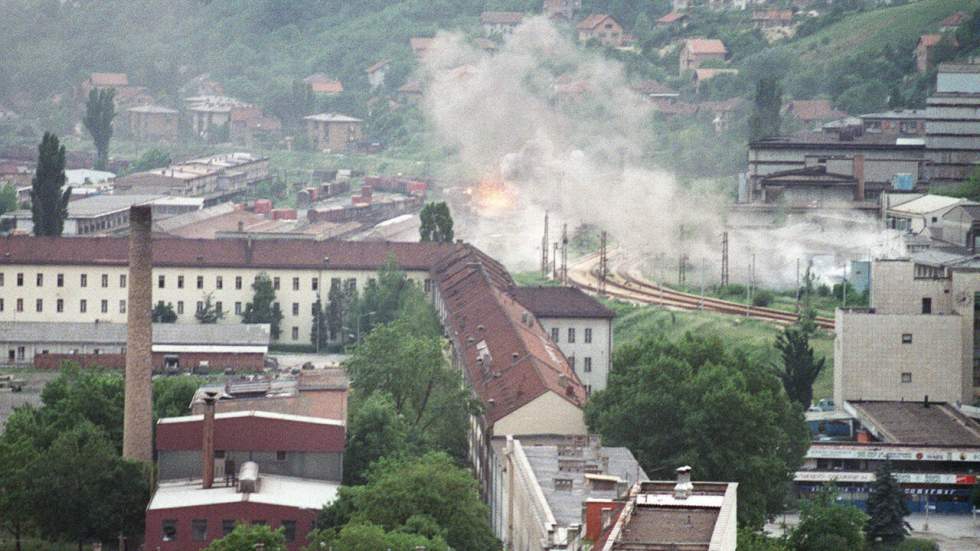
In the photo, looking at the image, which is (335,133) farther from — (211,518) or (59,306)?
(211,518)

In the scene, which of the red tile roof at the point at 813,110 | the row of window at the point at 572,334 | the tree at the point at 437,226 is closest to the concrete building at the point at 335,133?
the red tile roof at the point at 813,110

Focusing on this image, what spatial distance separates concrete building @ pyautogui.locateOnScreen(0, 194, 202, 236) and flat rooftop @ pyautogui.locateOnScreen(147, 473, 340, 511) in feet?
168

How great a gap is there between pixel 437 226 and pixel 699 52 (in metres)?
62.0

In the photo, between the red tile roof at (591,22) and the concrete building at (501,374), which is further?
the red tile roof at (591,22)

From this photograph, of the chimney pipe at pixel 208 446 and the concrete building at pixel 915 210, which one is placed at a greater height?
the concrete building at pixel 915 210

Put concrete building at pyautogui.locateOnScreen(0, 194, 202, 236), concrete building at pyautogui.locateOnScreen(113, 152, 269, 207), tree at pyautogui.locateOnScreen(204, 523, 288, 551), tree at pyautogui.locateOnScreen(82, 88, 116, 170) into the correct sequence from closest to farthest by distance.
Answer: tree at pyautogui.locateOnScreen(204, 523, 288, 551) → concrete building at pyautogui.locateOnScreen(0, 194, 202, 236) → concrete building at pyautogui.locateOnScreen(113, 152, 269, 207) → tree at pyautogui.locateOnScreen(82, 88, 116, 170)

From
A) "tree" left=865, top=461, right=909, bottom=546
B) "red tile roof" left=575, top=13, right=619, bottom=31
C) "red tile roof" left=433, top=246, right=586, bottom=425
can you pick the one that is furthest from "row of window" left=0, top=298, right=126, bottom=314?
"red tile roof" left=575, top=13, right=619, bottom=31

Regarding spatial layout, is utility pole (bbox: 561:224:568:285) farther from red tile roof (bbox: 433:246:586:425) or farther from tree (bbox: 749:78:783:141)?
tree (bbox: 749:78:783:141)

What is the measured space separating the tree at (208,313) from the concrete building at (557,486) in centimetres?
3567

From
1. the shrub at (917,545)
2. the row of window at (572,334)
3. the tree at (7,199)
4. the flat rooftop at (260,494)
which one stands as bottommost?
the shrub at (917,545)

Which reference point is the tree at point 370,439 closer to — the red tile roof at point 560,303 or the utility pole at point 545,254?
the red tile roof at point 560,303

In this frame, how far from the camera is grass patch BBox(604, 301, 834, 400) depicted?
81.1 meters

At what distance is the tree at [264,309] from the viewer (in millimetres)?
95125

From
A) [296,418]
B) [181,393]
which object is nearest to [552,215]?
[181,393]
